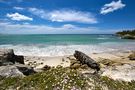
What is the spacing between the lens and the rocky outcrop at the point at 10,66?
304 inches

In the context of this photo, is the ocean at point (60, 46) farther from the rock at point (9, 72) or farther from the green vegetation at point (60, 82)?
the green vegetation at point (60, 82)

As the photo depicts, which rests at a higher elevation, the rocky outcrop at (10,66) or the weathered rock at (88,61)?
the rocky outcrop at (10,66)

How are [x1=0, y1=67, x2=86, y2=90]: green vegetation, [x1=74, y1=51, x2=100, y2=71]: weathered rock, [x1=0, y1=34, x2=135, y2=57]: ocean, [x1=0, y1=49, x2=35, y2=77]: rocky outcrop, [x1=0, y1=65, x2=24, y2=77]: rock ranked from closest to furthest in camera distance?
[x1=0, y1=67, x2=86, y2=90]: green vegetation, [x1=0, y1=65, x2=24, y2=77]: rock, [x1=0, y1=49, x2=35, y2=77]: rocky outcrop, [x1=74, y1=51, x2=100, y2=71]: weathered rock, [x1=0, y1=34, x2=135, y2=57]: ocean

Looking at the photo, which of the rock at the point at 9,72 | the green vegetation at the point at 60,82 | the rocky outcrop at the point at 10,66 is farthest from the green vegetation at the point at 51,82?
the rocky outcrop at the point at 10,66

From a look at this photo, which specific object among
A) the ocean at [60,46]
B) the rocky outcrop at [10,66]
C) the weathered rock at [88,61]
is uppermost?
the rocky outcrop at [10,66]

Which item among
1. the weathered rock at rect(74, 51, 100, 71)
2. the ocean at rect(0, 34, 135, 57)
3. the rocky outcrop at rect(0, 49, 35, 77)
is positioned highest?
the rocky outcrop at rect(0, 49, 35, 77)

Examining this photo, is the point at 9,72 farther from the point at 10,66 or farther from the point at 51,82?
the point at 51,82

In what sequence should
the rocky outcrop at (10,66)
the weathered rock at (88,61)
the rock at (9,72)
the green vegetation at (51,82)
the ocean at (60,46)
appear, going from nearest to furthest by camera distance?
the green vegetation at (51,82)
the rock at (9,72)
the rocky outcrop at (10,66)
the weathered rock at (88,61)
the ocean at (60,46)

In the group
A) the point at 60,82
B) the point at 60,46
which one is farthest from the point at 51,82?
the point at 60,46

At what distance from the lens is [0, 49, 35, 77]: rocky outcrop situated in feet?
25.3

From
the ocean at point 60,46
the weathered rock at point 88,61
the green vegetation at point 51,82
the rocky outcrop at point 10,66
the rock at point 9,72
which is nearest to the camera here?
the green vegetation at point 51,82

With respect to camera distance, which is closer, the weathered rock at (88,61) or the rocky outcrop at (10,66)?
the rocky outcrop at (10,66)

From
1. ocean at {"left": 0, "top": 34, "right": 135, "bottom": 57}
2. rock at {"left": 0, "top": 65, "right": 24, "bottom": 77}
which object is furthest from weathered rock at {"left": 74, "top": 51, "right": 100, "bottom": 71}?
ocean at {"left": 0, "top": 34, "right": 135, "bottom": 57}

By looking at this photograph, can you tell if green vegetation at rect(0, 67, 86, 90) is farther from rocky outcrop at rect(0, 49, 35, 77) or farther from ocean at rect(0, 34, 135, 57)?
ocean at rect(0, 34, 135, 57)
